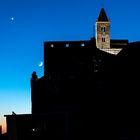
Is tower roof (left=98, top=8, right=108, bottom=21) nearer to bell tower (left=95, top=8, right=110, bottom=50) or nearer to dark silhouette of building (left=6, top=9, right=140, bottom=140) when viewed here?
bell tower (left=95, top=8, right=110, bottom=50)

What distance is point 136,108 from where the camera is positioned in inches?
1026

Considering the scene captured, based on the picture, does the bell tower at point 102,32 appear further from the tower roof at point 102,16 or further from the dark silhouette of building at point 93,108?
the dark silhouette of building at point 93,108

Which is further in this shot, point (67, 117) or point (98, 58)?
point (98, 58)

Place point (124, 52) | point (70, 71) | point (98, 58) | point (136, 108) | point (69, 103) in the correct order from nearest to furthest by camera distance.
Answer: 1. point (136, 108)
2. point (124, 52)
3. point (69, 103)
4. point (70, 71)
5. point (98, 58)

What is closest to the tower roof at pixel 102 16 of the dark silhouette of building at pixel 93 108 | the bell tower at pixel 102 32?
the bell tower at pixel 102 32

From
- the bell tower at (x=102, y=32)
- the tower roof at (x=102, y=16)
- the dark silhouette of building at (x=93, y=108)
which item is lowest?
the dark silhouette of building at (x=93, y=108)

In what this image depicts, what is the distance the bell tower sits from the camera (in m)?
56.0

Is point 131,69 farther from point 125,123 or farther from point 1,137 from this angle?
point 1,137

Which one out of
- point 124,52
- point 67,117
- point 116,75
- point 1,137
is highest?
point 124,52

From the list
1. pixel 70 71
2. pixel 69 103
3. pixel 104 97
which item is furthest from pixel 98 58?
pixel 104 97

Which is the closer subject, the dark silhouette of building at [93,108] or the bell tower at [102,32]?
the dark silhouette of building at [93,108]

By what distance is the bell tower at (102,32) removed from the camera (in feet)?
184

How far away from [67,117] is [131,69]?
7.29 meters

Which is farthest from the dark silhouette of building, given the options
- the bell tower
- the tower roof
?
the tower roof
